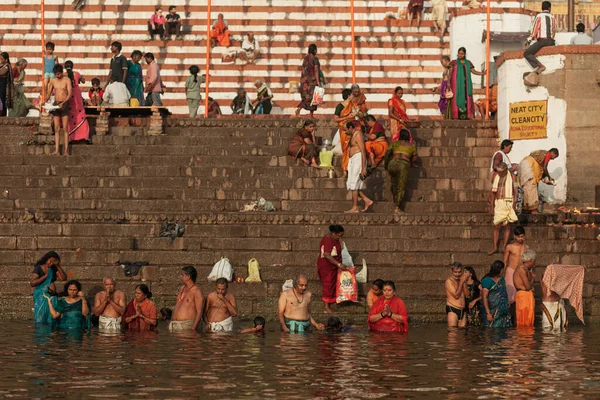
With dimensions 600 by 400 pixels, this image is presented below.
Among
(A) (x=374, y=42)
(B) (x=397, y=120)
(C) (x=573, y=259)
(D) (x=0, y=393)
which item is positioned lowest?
(D) (x=0, y=393)

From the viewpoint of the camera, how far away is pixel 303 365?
1203cm

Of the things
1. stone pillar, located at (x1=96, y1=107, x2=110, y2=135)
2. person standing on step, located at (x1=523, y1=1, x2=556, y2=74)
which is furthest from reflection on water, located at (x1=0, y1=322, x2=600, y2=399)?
person standing on step, located at (x1=523, y1=1, x2=556, y2=74)

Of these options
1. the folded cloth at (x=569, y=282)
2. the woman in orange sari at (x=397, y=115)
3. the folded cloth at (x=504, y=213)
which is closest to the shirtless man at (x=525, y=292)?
the folded cloth at (x=569, y=282)

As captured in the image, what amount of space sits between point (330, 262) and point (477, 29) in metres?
10.2

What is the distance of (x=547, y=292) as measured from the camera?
1557cm

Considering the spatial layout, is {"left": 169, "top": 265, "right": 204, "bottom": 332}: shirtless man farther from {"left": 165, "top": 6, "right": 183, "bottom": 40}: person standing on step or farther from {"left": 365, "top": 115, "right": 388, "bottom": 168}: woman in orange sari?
{"left": 165, "top": 6, "right": 183, "bottom": 40}: person standing on step

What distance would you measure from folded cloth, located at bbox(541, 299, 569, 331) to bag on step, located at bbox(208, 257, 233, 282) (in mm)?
3426

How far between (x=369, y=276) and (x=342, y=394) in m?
5.97

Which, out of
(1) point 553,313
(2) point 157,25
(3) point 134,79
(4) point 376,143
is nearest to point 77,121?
(3) point 134,79

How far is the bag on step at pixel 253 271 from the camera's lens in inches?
639

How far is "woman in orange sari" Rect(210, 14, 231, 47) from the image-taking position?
85.6 ft

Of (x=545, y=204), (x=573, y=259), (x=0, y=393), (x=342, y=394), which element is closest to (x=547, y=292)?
(x=573, y=259)

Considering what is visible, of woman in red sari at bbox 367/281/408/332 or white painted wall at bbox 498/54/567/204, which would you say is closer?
woman in red sari at bbox 367/281/408/332

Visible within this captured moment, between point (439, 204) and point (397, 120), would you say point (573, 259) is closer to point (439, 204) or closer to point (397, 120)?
point (439, 204)
